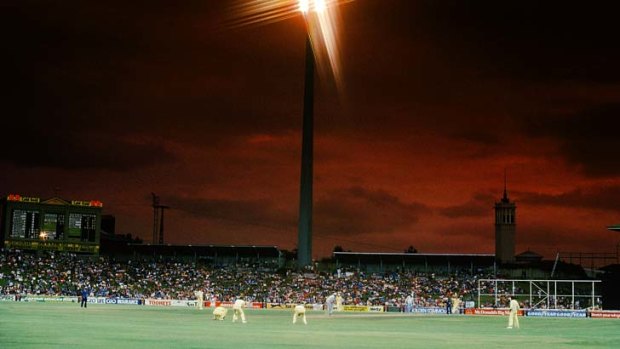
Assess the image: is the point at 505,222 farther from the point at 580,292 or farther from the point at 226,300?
the point at 226,300

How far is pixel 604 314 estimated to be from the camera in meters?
80.9

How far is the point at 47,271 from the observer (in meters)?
118

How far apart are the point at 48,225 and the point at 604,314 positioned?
88876 millimetres

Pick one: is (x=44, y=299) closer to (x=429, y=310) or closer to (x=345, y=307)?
(x=345, y=307)

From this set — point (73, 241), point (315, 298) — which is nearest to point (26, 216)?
point (73, 241)

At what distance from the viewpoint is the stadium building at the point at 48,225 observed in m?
136

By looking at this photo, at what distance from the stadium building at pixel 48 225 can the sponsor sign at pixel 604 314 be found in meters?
85.8

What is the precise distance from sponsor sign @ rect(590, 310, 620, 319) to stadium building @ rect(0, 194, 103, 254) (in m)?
85.8

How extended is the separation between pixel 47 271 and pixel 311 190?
3677cm

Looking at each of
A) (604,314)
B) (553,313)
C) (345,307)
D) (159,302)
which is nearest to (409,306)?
(345,307)

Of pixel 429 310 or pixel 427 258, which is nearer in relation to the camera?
pixel 429 310

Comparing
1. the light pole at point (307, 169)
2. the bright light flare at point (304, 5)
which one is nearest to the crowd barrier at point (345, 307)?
the light pole at point (307, 169)

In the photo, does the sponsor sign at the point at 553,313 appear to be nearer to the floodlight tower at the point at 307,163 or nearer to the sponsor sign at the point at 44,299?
the floodlight tower at the point at 307,163

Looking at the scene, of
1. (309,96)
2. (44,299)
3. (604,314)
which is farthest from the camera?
(309,96)
